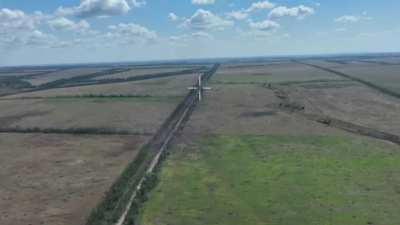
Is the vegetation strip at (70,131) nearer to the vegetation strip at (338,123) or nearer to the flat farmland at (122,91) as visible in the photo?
the vegetation strip at (338,123)

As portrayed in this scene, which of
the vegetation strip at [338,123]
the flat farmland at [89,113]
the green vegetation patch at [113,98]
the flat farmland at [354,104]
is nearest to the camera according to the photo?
the vegetation strip at [338,123]

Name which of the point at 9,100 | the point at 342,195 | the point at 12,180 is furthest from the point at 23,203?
the point at 9,100

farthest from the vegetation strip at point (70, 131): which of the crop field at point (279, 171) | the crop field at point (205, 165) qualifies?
the crop field at point (279, 171)

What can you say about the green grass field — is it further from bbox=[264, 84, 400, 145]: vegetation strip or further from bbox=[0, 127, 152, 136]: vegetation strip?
bbox=[0, 127, 152, 136]: vegetation strip

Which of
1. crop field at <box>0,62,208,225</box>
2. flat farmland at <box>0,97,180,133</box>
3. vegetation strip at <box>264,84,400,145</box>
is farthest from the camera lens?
flat farmland at <box>0,97,180,133</box>

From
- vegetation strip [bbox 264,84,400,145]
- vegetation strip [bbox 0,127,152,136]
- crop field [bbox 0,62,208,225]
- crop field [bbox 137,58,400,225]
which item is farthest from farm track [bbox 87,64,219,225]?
vegetation strip [bbox 264,84,400,145]
